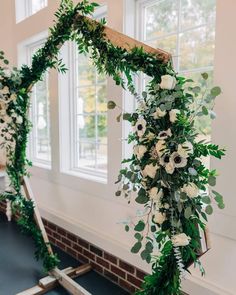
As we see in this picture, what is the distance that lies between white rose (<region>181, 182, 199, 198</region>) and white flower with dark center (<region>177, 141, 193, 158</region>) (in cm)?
12

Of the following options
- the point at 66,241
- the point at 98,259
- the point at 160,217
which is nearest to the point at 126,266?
the point at 98,259

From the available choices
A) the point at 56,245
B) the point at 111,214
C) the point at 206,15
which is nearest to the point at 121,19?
the point at 206,15

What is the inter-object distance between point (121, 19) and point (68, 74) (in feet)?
3.05

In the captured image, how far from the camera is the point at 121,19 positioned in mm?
2061

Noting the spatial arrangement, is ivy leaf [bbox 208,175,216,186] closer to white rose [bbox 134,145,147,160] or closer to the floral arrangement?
the floral arrangement

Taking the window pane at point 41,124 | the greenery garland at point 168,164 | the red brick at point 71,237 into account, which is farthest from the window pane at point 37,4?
the red brick at point 71,237

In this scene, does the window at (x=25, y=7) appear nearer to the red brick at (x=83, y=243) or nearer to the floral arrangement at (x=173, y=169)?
the red brick at (x=83, y=243)

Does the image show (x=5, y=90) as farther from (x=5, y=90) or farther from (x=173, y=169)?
(x=173, y=169)

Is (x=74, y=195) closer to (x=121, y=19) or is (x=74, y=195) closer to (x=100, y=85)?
(x=100, y=85)

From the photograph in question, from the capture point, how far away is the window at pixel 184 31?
1749mm

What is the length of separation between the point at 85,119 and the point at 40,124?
93 centimetres

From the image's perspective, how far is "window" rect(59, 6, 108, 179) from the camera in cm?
257

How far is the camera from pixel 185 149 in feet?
3.36

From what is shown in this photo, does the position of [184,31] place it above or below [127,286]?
above
